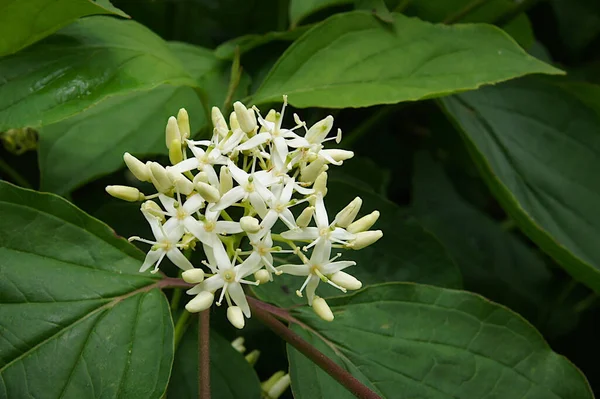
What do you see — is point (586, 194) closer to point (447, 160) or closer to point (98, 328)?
point (447, 160)

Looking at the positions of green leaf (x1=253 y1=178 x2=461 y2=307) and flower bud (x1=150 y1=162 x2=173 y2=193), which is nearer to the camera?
flower bud (x1=150 y1=162 x2=173 y2=193)

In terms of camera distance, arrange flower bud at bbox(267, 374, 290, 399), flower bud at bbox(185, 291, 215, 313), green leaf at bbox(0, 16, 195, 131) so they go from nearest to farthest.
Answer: flower bud at bbox(185, 291, 215, 313) < green leaf at bbox(0, 16, 195, 131) < flower bud at bbox(267, 374, 290, 399)

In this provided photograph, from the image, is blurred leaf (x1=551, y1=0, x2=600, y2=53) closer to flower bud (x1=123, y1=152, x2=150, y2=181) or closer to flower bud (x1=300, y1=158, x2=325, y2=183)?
flower bud (x1=300, y1=158, x2=325, y2=183)

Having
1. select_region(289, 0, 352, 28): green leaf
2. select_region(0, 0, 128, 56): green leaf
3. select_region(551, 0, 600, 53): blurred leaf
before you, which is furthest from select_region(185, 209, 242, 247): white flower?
Answer: select_region(551, 0, 600, 53): blurred leaf

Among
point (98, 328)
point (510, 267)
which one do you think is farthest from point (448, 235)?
point (98, 328)

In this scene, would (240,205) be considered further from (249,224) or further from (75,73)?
(75,73)

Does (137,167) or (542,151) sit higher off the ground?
(137,167)

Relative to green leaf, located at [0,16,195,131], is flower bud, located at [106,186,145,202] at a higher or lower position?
Result: lower

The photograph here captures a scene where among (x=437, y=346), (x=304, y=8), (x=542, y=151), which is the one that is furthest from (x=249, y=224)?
(x=542, y=151)
